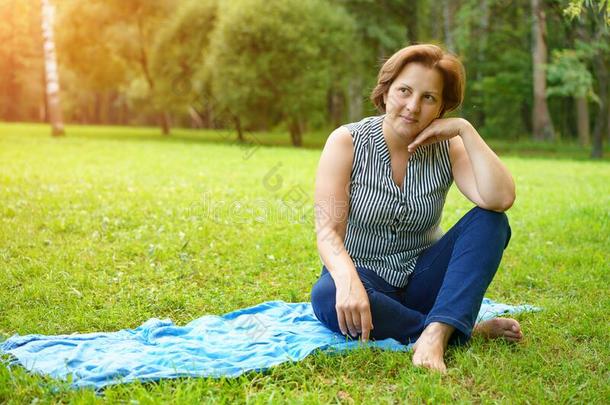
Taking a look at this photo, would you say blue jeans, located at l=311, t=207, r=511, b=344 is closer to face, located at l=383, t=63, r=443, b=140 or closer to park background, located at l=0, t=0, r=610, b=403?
park background, located at l=0, t=0, r=610, b=403

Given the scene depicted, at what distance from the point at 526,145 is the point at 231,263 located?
2014 cm

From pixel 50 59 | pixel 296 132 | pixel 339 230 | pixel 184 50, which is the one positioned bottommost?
pixel 296 132

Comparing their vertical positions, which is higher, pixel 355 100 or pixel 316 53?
pixel 316 53

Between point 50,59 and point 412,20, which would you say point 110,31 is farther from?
point 412,20

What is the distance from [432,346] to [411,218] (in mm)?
778

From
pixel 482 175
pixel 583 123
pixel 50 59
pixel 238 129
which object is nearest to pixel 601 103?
pixel 583 123

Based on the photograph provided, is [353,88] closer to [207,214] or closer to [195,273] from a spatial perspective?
[207,214]

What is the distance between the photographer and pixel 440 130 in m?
3.52

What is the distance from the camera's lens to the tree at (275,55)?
72.6ft

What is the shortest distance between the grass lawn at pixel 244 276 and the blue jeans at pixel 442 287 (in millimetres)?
221

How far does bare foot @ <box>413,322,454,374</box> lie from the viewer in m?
3.18

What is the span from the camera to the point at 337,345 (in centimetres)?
344

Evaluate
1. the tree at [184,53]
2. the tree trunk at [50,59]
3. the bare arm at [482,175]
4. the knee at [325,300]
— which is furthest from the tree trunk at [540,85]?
the knee at [325,300]

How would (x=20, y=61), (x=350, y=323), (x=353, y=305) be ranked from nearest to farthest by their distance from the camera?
1. (x=353, y=305)
2. (x=350, y=323)
3. (x=20, y=61)
